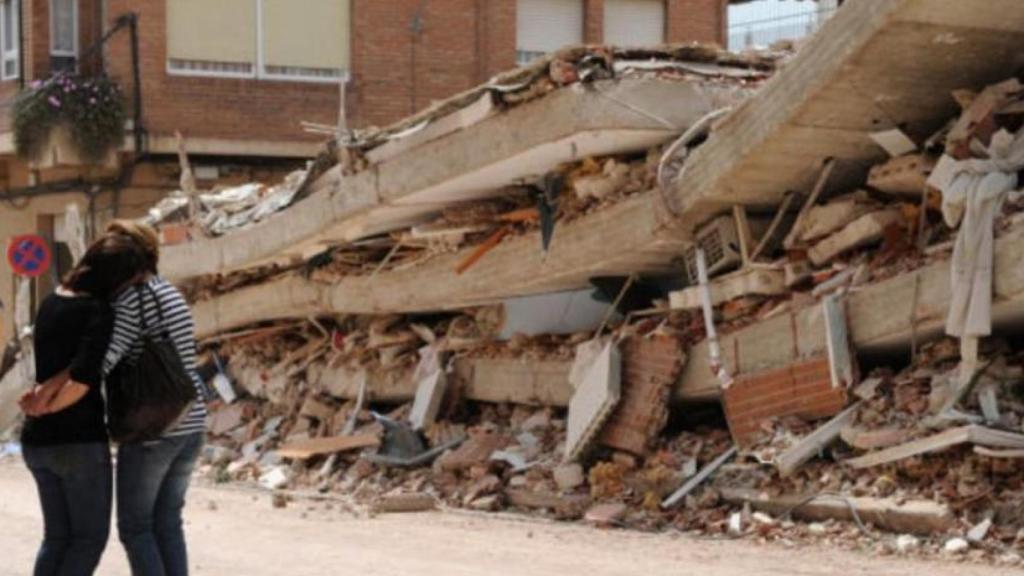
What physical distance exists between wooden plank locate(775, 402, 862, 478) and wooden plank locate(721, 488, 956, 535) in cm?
20

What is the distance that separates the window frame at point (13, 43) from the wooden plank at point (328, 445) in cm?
1391

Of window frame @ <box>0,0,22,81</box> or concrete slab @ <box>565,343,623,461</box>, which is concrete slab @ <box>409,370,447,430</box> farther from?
window frame @ <box>0,0,22,81</box>

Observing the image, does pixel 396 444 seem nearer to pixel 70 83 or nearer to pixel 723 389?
pixel 723 389

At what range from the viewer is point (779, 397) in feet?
40.2

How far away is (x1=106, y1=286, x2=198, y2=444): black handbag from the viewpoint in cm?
696

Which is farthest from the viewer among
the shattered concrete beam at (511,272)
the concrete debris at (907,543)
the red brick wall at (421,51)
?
the red brick wall at (421,51)

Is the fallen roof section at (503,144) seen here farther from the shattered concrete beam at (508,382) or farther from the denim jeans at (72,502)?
the denim jeans at (72,502)

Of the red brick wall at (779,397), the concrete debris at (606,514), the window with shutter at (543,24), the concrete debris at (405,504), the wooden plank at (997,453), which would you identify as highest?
the window with shutter at (543,24)

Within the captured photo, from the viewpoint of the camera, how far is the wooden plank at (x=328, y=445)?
54.6 feet

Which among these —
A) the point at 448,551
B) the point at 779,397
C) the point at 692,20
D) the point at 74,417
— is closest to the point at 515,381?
the point at 779,397

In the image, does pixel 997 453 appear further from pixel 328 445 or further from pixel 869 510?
pixel 328 445

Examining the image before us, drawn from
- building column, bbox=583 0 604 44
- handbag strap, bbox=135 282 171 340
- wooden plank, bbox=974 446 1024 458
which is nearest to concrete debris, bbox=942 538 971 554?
wooden plank, bbox=974 446 1024 458

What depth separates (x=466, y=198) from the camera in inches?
648

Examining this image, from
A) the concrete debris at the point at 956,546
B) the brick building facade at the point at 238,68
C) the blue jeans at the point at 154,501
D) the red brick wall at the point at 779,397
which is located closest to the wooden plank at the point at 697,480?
the red brick wall at the point at 779,397
